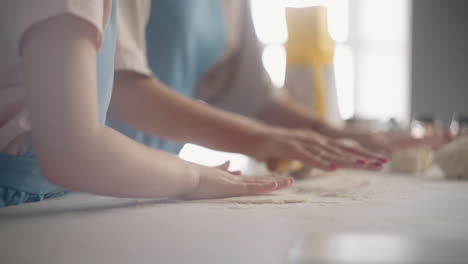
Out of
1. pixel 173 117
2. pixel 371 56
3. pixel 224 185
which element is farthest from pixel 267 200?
pixel 371 56

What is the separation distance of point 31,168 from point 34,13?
0.65 ft

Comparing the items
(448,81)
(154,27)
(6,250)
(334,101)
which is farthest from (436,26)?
(6,250)

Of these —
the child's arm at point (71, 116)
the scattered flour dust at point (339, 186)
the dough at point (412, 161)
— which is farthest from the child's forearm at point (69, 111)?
the dough at point (412, 161)

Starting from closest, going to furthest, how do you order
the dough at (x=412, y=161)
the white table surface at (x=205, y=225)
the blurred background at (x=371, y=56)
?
the white table surface at (x=205, y=225)
the dough at (x=412, y=161)
the blurred background at (x=371, y=56)

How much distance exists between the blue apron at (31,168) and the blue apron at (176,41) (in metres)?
0.38

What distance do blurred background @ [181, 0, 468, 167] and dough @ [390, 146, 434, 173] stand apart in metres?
0.61

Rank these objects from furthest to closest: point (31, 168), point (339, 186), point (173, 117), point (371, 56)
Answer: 1. point (371, 56)
2. point (173, 117)
3. point (339, 186)
4. point (31, 168)

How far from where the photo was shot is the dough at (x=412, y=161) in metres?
0.85

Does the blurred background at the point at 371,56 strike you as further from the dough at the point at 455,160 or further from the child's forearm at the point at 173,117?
the dough at the point at 455,160

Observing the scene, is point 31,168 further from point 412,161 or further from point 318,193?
point 412,161

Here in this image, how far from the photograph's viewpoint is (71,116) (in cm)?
39

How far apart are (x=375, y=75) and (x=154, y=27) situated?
3778mm

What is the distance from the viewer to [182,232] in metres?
0.39

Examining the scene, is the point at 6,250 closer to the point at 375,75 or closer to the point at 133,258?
the point at 133,258
